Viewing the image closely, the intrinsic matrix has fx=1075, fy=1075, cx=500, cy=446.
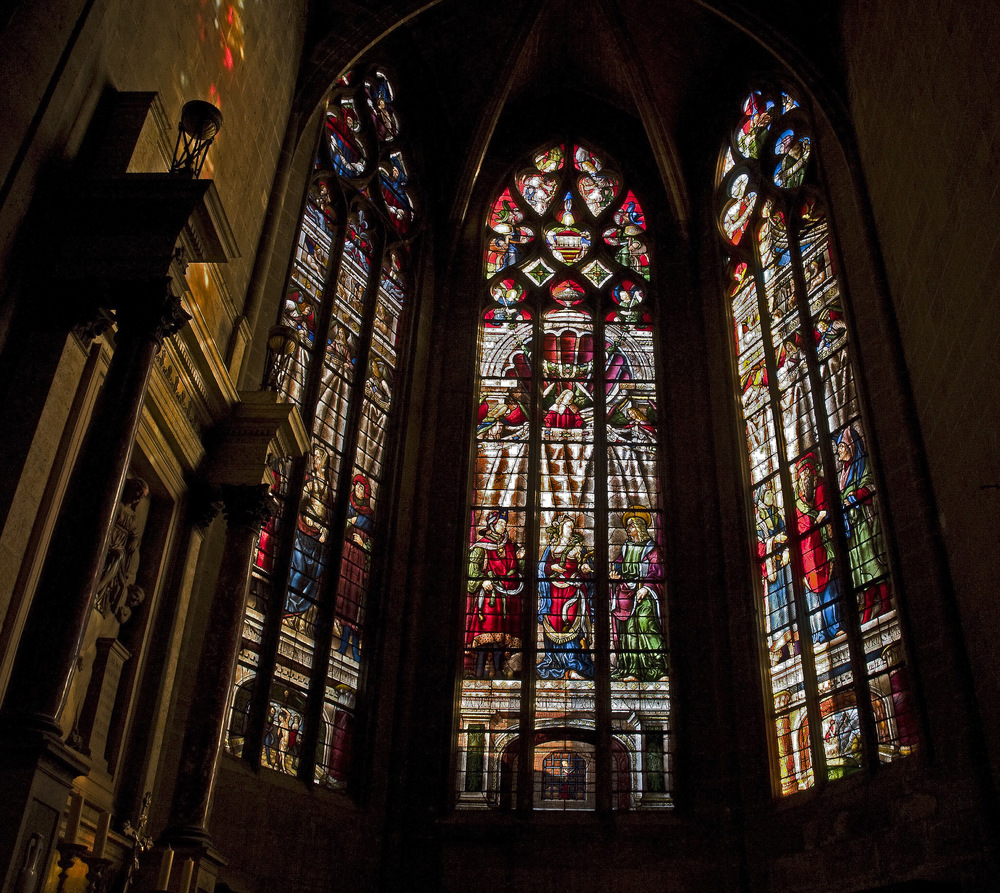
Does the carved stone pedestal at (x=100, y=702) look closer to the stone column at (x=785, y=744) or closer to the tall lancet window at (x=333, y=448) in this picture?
the tall lancet window at (x=333, y=448)

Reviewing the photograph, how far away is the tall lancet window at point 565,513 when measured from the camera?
34.0ft

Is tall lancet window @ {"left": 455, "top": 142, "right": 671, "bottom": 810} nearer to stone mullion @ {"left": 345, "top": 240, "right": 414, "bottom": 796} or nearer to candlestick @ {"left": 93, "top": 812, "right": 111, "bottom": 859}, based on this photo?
stone mullion @ {"left": 345, "top": 240, "right": 414, "bottom": 796}

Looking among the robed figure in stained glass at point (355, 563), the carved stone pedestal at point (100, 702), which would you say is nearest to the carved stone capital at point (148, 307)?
the carved stone pedestal at point (100, 702)

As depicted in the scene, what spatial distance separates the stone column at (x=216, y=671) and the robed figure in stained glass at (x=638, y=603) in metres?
4.25

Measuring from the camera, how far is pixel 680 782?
1004 cm

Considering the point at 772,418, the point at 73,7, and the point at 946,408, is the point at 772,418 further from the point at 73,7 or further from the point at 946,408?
the point at 73,7

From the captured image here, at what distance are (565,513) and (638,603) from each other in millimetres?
1308

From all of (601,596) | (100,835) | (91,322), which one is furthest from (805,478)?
(100,835)

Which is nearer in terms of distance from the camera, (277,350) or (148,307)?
(148,307)

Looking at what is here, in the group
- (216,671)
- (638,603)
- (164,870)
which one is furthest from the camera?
(638,603)

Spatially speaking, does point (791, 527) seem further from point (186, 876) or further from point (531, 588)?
point (186, 876)

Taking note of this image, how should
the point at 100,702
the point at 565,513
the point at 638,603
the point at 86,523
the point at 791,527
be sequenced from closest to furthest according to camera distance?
the point at 86,523 → the point at 100,702 → the point at 791,527 → the point at 638,603 → the point at 565,513

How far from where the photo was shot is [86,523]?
5516 millimetres

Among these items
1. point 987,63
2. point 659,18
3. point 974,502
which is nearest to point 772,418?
point 974,502
